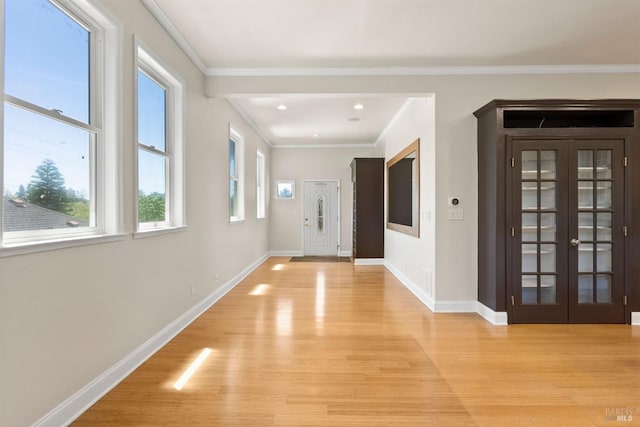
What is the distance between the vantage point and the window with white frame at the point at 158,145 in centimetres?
290

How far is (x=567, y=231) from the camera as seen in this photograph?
355 centimetres

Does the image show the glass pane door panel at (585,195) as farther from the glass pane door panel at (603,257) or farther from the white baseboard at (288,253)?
the white baseboard at (288,253)

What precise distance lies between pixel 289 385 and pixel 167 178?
223cm

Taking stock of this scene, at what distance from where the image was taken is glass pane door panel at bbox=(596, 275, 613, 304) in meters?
3.60

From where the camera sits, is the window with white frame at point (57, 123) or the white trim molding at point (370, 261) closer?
the window with white frame at point (57, 123)

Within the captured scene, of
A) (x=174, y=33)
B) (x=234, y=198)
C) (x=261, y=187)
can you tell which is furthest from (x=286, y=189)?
(x=174, y=33)

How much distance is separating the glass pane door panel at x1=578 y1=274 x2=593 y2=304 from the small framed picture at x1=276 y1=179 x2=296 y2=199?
20.8 ft

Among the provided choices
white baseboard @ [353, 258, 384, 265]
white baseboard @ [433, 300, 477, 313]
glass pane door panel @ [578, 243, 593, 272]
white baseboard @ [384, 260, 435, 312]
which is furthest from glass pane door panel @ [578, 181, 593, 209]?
white baseboard @ [353, 258, 384, 265]

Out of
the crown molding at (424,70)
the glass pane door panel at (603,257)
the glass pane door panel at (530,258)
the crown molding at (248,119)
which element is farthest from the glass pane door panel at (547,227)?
the crown molding at (248,119)

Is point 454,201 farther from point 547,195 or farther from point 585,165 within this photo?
point 585,165

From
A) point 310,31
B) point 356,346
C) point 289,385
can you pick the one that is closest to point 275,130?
point 310,31

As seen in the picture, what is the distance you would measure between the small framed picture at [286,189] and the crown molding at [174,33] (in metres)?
4.90

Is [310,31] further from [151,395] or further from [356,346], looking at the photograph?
[151,395]

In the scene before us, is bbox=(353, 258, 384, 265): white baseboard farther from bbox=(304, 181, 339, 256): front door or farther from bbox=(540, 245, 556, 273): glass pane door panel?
bbox=(540, 245, 556, 273): glass pane door panel
